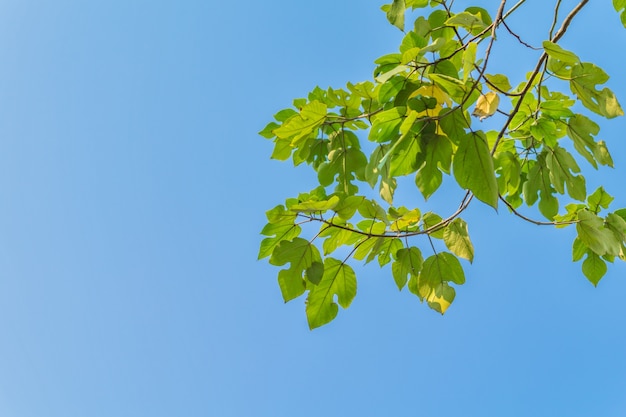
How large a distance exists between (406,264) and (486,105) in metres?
0.66

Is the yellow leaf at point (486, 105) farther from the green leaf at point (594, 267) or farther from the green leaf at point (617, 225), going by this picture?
the green leaf at point (594, 267)

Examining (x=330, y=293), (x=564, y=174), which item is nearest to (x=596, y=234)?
A: (x=564, y=174)

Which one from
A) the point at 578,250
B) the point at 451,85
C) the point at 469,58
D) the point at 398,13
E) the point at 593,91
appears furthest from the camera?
the point at 578,250

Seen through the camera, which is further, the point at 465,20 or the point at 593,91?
the point at 593,91

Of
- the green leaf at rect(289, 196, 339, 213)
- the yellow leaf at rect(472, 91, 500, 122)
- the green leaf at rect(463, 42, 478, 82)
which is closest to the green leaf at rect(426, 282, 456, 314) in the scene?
the green leaf at rect(289, 196, 339, 213)

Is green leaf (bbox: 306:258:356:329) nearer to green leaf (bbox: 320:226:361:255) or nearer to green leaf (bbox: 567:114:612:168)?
green leaf (bbox: 320:226:361:255)

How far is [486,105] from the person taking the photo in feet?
4.46

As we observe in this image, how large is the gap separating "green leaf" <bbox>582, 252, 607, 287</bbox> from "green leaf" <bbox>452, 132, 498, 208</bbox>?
36.7 inches

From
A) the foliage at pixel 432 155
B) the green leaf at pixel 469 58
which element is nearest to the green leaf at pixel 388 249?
the foliage at pixel 432 155

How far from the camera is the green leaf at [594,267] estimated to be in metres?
1.90

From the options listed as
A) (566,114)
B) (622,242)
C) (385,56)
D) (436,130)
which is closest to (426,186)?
(436,130)

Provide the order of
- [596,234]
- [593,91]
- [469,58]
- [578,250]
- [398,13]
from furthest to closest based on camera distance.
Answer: [578,250]
[596,234]
[398,13]
[593,91]
[469,58]

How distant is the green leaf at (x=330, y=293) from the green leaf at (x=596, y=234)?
744 millimetres

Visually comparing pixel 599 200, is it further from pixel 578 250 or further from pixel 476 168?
pixel 476 168
